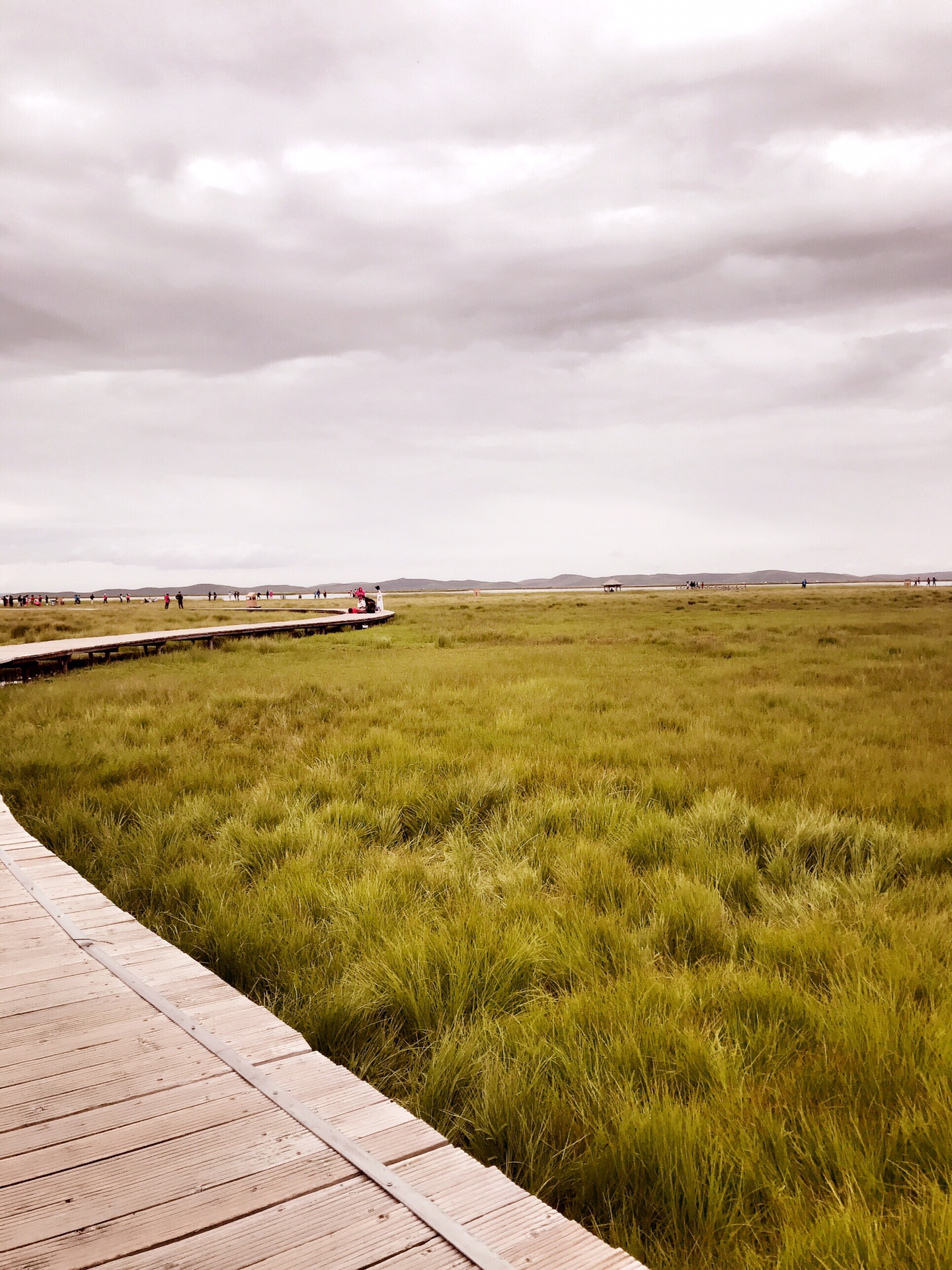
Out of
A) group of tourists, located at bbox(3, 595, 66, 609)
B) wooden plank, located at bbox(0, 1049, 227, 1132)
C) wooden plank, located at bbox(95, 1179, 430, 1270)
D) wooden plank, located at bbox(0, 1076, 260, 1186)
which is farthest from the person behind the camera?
group of tourists, located at bbox(3, 595, 66, 609)

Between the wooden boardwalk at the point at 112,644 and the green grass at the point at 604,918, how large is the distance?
5984 millimetres

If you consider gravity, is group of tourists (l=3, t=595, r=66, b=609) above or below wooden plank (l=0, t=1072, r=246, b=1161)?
above

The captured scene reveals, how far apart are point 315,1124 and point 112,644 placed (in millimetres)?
17653

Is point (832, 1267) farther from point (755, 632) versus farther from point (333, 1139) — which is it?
point (755, 632)

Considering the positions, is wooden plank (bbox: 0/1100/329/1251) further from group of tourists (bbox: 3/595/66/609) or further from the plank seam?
group of tourists (bbox: 3/595/66/609)


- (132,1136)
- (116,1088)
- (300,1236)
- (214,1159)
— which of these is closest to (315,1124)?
(214,1159)

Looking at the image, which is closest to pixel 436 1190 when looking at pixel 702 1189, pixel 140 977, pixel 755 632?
pixel 702 1189

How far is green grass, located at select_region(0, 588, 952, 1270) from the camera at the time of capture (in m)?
2.12

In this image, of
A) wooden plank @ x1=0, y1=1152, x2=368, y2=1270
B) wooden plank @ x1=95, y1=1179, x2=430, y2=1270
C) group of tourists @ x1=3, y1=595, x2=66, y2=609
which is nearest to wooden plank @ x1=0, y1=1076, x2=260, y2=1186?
wooden plank @ x1=0, y1=1152, x2=368, y2=1270

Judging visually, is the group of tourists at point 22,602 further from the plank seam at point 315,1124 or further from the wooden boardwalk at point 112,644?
the plank seam at point 315,1124

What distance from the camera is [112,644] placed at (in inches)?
687

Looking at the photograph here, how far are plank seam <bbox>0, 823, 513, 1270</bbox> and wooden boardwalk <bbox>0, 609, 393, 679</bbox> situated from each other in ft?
43.5

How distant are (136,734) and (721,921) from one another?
6875 millimetres

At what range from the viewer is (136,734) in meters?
8.22
